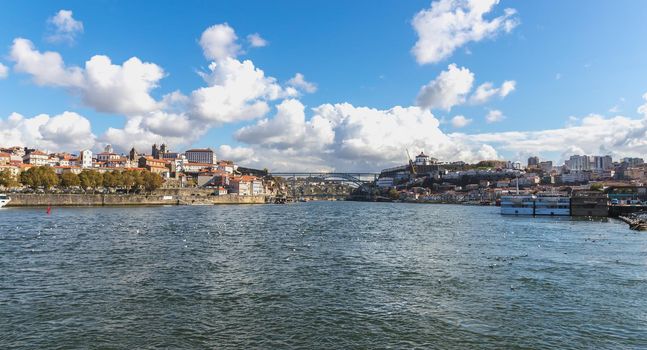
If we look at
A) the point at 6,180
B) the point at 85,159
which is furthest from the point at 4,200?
the point at 85,159

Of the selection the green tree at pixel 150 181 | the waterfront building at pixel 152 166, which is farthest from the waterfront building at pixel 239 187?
the green tree at pixel 150 181

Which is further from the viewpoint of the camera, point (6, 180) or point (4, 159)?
point (4, 159)

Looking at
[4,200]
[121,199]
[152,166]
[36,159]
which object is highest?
[36,159]

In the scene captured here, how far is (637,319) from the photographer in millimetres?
15812

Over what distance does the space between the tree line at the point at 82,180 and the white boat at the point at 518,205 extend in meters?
87.2

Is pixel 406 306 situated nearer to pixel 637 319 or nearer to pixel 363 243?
pixel 637 319

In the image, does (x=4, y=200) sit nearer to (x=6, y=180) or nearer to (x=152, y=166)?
(x=6, y=180)

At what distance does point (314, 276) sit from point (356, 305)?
18.7 feet

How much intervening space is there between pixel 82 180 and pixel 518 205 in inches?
3763

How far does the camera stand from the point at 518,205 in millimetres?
87938

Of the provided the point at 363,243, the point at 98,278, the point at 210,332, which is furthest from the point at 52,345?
the point at 363,243

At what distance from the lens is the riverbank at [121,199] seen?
93.7 meters

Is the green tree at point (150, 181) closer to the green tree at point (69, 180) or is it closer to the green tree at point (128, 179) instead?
the green tree at point (128, 179)

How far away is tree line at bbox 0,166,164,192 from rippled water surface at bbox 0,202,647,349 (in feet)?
252
